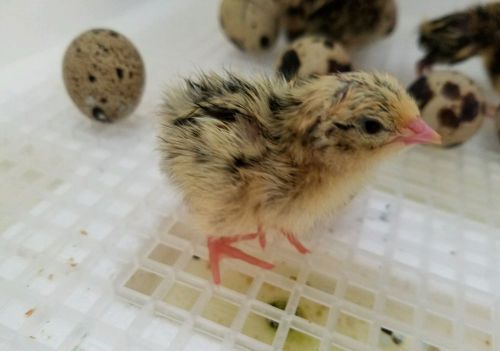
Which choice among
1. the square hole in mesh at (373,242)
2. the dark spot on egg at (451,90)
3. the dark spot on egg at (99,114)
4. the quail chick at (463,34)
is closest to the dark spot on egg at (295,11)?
the quail chick at (463,34)

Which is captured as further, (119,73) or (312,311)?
(119,73)

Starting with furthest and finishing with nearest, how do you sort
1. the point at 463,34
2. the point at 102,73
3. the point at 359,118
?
the point at 463,34 → the point at 102,73 → the point at 359,118

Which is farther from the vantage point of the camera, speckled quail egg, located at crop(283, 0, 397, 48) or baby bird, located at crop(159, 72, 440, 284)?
speckled quail egg, located at crop(283, 0, 397, 48)

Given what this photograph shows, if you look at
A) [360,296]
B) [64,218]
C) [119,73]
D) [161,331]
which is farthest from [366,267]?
[119,73]

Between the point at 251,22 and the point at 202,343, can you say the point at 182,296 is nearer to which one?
the point at 202,343

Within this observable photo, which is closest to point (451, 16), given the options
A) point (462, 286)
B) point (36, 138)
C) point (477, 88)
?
point (477, 88)

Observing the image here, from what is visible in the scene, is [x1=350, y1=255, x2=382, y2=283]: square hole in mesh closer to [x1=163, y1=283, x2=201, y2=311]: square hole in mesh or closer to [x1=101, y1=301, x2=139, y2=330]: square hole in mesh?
[x1=163, y1=283, x2=201, y2=311]: square hole in mesh

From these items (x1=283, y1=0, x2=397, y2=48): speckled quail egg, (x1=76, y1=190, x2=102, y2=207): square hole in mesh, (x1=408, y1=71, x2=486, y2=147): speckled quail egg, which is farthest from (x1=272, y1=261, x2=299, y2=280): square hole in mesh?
(x1=283, y1=0, x2=397, y2=48): speckled quail egg
